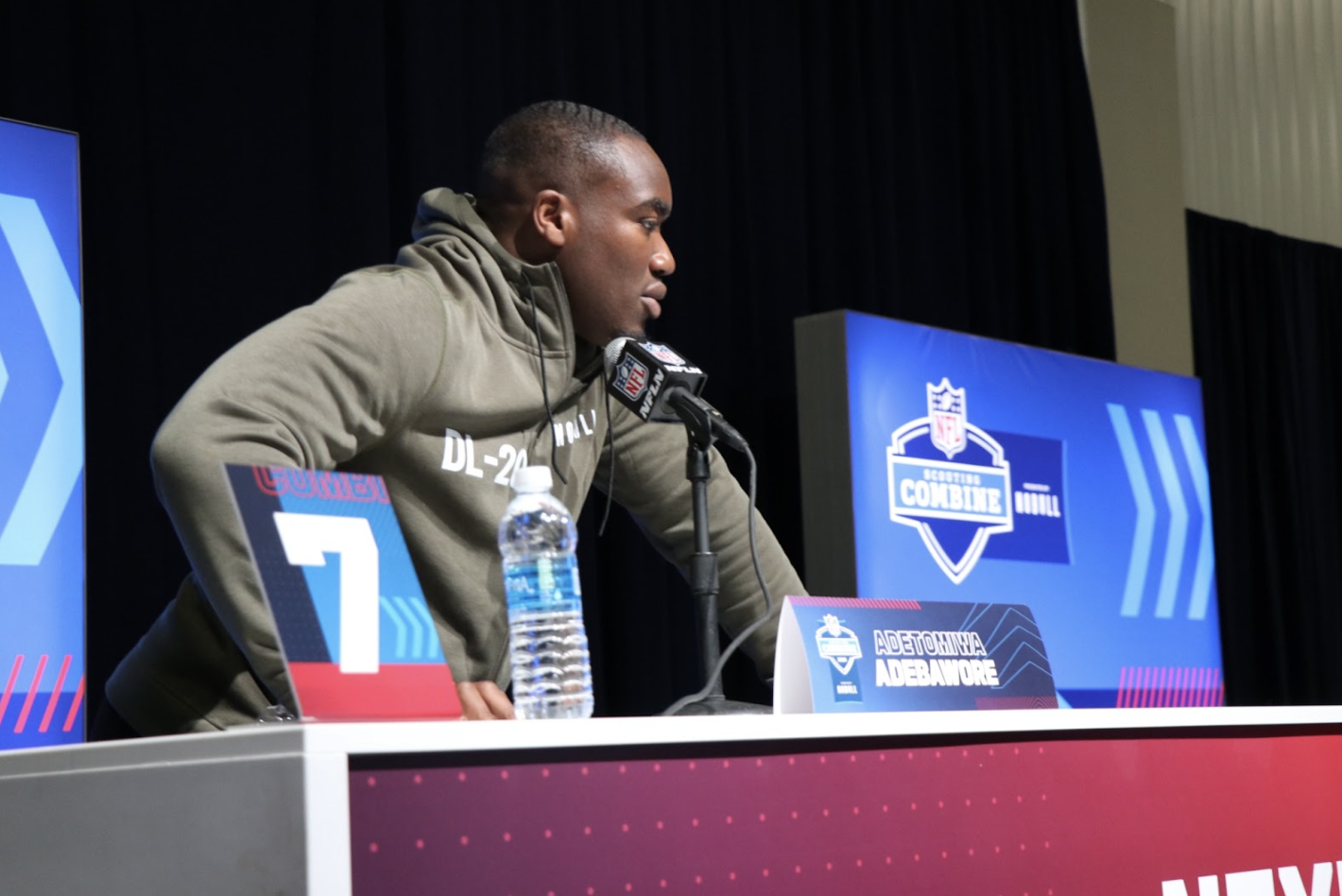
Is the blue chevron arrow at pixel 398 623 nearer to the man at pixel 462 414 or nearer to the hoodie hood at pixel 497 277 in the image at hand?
the man at pixel 462 414

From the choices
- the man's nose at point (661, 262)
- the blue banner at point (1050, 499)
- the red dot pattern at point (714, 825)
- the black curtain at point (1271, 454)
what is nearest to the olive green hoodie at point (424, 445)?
the man's nose at point (661, 262)

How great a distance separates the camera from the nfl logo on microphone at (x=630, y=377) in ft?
4.71

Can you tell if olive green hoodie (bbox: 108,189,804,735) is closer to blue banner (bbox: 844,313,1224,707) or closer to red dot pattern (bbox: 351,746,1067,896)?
red dot pattern (bbox: 351,746,1067,896)

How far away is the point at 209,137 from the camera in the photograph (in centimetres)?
290

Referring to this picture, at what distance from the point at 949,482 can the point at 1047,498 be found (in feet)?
1.22

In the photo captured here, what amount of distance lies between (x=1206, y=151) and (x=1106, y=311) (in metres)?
1.15

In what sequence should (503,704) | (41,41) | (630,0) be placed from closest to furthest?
1. (503,704)
2. (41,41)
3. (630,0)

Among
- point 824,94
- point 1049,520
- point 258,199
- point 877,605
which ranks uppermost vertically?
point 824,94

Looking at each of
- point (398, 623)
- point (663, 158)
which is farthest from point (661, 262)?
point (663, 158)

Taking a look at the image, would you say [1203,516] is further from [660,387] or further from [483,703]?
[483,703]

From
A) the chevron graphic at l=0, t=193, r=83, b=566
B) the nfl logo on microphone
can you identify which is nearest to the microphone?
the nfl logo on microphone

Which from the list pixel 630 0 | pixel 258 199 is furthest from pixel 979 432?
pixel 258 199

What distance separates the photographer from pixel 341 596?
95 cm

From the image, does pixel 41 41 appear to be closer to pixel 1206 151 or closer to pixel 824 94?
pixel 824 94
